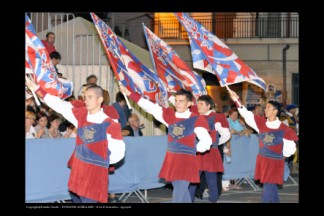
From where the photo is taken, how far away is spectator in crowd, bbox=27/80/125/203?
10.2 m

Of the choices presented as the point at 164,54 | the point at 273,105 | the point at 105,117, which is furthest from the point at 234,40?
the point at 105,117

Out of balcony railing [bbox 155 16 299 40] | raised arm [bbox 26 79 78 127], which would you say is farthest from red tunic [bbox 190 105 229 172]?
balcony railing [bbox 155 16 299 40]

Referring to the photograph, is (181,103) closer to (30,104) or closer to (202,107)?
(202,107)

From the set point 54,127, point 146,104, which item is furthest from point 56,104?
point 54,127

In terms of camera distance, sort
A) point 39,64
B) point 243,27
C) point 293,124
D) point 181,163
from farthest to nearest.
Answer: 1. point 243,27
2. point 293,124
3. point 181,163
4. point 39,64

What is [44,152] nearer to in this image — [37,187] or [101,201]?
[37,187]

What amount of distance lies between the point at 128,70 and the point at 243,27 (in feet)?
65.0

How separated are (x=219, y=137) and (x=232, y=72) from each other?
1.60 meters

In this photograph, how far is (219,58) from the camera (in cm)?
1409

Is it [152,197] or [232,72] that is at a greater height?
[232,72]

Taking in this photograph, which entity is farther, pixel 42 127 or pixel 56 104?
pixel 42 127

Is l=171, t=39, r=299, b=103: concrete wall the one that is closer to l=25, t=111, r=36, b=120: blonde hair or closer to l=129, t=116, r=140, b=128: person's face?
l=129, t=116, r=140, b=128: person's face

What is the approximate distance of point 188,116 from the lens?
1189 centimetres

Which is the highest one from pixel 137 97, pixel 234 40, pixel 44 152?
pixel 234 40
